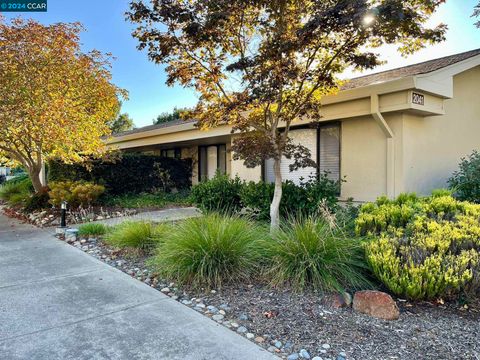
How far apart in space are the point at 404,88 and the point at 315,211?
300cm

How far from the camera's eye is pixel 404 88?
663 cm

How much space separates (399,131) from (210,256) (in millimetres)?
5278

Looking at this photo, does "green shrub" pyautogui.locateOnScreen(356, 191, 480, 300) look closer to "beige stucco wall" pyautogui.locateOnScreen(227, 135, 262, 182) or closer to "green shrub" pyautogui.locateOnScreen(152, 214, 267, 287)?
"green shrub" pyautogui.locateOnScreen(152, 214, 267, 287)

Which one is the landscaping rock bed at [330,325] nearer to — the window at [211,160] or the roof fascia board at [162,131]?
the roof fascia board at [162,131]

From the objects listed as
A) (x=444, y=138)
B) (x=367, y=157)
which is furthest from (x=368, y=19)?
(x=444, y=138)

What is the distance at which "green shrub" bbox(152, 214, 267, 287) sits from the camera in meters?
4.36

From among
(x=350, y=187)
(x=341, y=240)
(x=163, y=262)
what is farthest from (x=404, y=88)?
(x=163, y=262)

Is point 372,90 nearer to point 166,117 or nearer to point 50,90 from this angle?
point 50,90

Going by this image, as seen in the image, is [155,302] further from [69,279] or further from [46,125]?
[46,125]

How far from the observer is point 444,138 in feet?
27.7

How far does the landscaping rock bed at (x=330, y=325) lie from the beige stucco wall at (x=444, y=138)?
14.9 ft

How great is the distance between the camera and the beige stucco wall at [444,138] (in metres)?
7.54

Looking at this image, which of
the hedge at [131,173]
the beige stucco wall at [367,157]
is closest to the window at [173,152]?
the hedge at [131,173]

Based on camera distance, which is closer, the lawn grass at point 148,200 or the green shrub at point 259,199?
the green shrub at point 259,199
